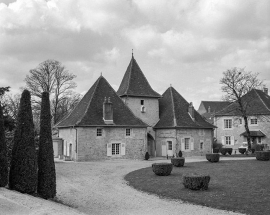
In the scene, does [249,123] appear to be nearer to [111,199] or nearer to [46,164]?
[111,199]

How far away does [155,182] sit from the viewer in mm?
16641

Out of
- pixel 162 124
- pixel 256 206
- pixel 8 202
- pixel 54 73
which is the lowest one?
pixel 256 206

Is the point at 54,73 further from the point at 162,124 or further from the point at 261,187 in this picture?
the point at 261,187

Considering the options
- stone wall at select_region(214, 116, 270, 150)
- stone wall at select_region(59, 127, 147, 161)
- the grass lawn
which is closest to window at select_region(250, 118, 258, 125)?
stone wall at select_region(214, 116, 270, 150)

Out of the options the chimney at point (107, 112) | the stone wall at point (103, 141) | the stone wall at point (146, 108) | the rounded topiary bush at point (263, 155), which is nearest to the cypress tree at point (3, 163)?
the stone wall at point (103, 141)

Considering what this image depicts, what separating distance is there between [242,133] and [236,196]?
34619 mm

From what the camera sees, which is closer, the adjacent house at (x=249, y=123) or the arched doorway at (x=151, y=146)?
the arched doorway at (x=151, y=146)

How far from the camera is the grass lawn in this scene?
448 inches

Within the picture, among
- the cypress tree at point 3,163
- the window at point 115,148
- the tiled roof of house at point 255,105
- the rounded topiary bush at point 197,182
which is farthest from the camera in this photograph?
the tiled roof of house at point 255,105

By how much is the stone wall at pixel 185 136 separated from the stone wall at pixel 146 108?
Result: 5.55 ft

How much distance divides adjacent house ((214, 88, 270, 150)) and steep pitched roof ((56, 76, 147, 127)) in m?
19.0

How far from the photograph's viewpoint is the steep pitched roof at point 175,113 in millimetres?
35469

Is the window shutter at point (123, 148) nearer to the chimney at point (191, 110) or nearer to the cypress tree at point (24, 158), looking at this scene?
the chimney at point (191, 110)

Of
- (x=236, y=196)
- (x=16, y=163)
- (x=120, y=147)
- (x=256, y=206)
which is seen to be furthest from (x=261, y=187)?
(x=120, y=147)
